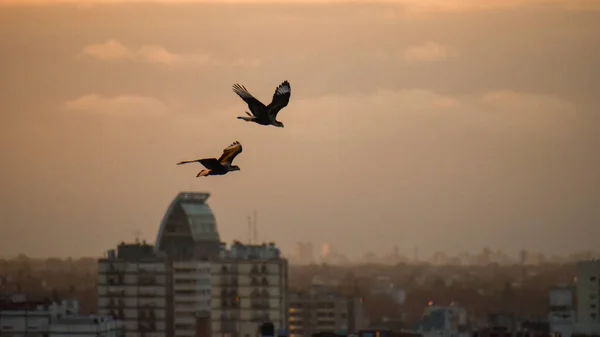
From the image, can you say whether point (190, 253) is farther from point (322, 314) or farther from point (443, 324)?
point (443, 324)

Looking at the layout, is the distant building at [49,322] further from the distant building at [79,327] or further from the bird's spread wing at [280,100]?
the bird's spread wing at [280,100]

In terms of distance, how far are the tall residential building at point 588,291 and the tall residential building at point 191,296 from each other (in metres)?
19.2

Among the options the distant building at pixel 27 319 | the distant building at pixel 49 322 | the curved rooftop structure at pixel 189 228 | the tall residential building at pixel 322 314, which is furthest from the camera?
the curved rooftop structure at pixel 189 228

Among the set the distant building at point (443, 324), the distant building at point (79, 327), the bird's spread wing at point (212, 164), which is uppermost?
the distant building at point (443, 324)

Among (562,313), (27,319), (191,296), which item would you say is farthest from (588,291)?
(27,319)

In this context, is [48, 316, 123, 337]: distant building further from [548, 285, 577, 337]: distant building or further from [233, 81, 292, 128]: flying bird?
[233, 81, 292, 128]: flying bird

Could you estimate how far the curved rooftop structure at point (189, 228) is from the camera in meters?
152

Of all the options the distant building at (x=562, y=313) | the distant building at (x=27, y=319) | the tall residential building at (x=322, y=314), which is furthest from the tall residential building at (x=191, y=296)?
the distant building at (x=562, y=313)

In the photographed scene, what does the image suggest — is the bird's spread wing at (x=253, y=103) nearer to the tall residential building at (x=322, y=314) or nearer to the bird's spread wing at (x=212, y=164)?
the bird's spread wing at (x=212, y=164)

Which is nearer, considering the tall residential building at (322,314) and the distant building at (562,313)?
the distant building at (562,313)

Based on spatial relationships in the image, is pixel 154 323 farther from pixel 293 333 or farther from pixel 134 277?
pixel 293 333

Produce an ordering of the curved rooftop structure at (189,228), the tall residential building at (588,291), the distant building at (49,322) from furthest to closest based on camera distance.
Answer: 1. the curved rooftop structure at (189,228)
2. the tall residential building at (588,291)
3. the distant building at (49,322)

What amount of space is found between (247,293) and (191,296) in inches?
114

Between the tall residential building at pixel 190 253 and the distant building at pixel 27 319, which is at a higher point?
the tall residential building at pixel 190 253
